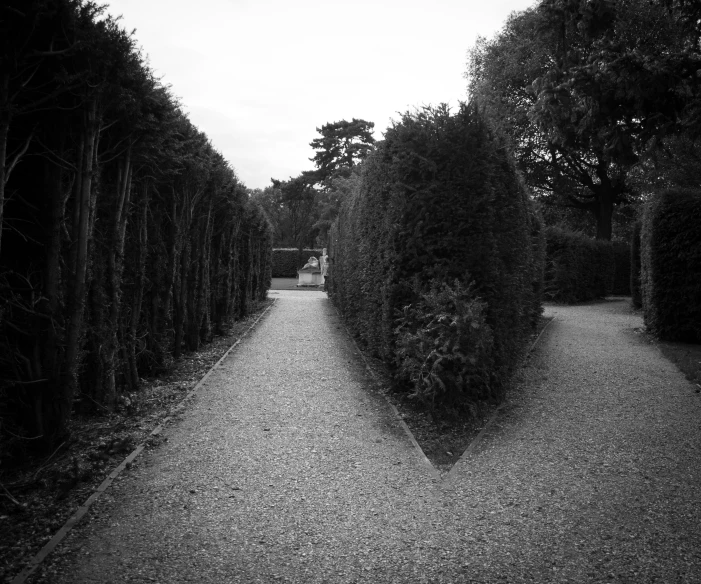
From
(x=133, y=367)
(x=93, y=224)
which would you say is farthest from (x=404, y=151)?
(x=133, y=367)

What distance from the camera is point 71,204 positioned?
5.23m

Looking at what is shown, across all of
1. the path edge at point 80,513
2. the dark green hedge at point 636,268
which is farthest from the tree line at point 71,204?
the dark green hedge at point 636,268

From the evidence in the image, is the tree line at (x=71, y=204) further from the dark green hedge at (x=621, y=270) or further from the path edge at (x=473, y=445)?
the dark green hedge at (x=621, y=270)

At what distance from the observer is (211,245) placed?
464 inches

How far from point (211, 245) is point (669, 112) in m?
8.47

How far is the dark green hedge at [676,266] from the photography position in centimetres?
1198

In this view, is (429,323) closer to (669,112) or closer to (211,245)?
(669,112)

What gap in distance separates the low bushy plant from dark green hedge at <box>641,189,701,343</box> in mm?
7575

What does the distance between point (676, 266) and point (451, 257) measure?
772cm

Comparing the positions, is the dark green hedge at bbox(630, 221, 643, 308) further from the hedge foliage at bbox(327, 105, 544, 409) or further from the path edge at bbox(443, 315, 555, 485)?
the path edge at bbox(443, 315, 555, 485)

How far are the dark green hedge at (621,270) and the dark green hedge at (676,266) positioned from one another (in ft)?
49.7

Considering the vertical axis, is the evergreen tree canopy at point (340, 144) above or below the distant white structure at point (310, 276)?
above

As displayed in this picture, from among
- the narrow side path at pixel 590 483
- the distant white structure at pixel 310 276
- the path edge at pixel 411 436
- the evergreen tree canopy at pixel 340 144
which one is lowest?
the narrow side path at pixel 590 483

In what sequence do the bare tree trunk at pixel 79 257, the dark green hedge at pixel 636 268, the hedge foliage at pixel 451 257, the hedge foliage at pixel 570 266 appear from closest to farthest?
the bare tree trunk at pixel 79 257, the hedge foliage at pixel 451 257, the dark green hedge at pixel 636 268, the hedge foliage at pixel 570 266
